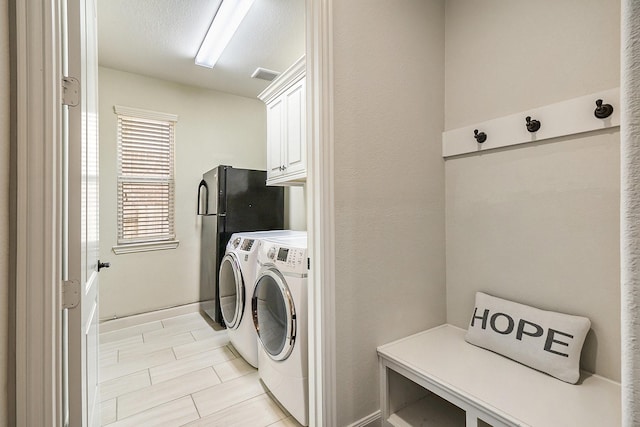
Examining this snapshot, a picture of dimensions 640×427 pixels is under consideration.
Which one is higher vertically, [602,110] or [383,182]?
[602,110]

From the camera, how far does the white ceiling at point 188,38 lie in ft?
6.44

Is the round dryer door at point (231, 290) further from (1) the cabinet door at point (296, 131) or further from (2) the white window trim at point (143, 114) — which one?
(2) the white window trim at point (143, 114)

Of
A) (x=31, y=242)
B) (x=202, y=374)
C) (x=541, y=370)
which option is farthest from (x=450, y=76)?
(x=202, y=374)

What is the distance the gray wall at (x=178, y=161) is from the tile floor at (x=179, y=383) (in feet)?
1.36

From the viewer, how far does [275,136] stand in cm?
241

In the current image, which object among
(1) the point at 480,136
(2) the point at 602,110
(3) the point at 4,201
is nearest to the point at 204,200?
(3) the point at 4,201

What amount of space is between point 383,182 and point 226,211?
69.9 inches

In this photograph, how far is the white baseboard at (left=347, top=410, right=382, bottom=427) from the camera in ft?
4.59

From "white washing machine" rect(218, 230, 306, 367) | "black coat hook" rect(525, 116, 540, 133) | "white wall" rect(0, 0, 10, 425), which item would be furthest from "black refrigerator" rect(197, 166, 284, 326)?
"black coat hook" rect(525, 116, 540, 133)

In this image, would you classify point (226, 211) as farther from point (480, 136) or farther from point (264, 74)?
point (480, 136)

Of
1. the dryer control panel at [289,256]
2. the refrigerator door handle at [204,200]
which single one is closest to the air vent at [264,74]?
the refrigerator door handle at [204,200]

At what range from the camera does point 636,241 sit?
350 millimetres

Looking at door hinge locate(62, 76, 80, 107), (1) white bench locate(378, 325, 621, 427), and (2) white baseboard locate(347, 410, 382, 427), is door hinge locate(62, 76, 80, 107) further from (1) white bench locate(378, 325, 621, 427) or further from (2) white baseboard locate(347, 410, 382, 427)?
(2) white baseboard locate(347, 410, 382, 427)

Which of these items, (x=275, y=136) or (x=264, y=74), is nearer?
(x=275, y=136)
